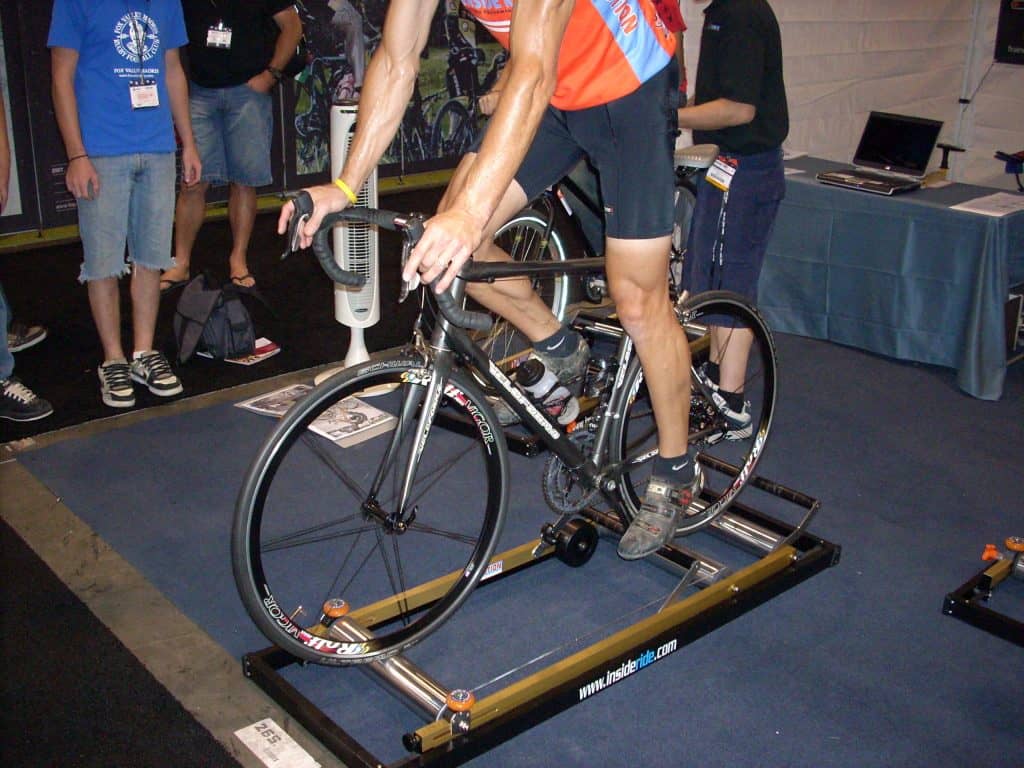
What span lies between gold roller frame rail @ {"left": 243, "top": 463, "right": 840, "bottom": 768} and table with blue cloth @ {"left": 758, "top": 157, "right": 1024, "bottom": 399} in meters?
1.66

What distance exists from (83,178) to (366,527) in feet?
5.87

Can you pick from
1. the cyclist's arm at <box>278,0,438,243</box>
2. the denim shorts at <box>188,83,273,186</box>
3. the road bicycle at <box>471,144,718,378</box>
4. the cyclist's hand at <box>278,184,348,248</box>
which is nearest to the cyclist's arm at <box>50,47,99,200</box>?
the denim shorts at <box>188,83,273,186</box>

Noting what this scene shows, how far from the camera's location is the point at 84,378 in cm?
422

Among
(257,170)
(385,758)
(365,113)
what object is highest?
(365,113)

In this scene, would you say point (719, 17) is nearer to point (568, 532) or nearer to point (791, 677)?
point (568, 532)

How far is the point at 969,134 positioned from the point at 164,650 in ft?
21.4

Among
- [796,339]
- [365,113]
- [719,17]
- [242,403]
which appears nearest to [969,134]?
[796,339]

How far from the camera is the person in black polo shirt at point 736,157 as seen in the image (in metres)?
3.53

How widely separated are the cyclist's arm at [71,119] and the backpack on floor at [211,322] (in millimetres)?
704

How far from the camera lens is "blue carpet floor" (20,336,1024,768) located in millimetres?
2369

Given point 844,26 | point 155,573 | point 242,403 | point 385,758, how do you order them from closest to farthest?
point 385,758
point 155,573
point 242,403
point 844,26

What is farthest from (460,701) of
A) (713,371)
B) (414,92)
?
(414,92)

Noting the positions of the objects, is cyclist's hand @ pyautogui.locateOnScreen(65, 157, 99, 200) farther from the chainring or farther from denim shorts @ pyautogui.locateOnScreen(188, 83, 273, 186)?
the chainring

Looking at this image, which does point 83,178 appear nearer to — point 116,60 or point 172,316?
point 116,60
